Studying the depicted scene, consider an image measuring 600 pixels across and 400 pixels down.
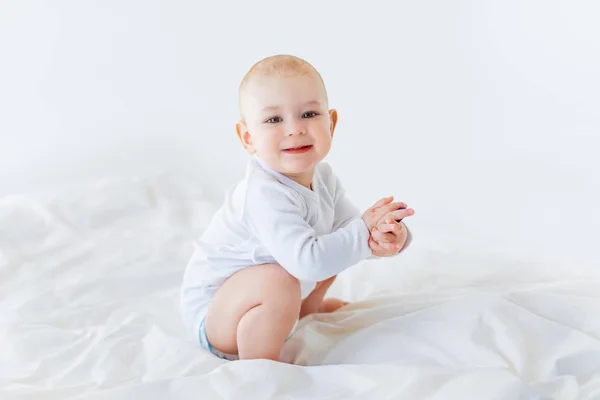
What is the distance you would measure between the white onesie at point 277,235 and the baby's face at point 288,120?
50mm

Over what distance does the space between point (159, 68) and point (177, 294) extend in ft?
4.11

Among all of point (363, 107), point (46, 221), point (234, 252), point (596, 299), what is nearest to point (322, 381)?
point (234, 252)

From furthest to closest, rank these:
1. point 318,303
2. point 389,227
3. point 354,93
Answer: point 354,93
point 318,303
point 389,227

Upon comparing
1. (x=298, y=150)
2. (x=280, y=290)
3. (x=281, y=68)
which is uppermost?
(x=281, y=68)

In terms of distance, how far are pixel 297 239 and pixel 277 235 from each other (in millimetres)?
36

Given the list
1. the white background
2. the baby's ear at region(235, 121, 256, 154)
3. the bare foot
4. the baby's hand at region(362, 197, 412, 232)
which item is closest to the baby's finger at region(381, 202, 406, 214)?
the baby's hand at region(362, 197, 412, 232)

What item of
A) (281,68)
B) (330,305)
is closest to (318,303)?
(330,305)

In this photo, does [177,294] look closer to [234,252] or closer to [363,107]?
[234,252]

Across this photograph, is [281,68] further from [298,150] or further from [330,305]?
[330,305]

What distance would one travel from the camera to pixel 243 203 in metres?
1.47

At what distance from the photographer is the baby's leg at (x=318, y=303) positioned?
1674mm

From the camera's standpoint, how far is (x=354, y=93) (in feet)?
9.03

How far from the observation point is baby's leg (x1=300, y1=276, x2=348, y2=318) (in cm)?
167

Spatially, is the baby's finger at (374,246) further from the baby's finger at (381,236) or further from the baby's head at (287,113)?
the baby's head at (287,113)
